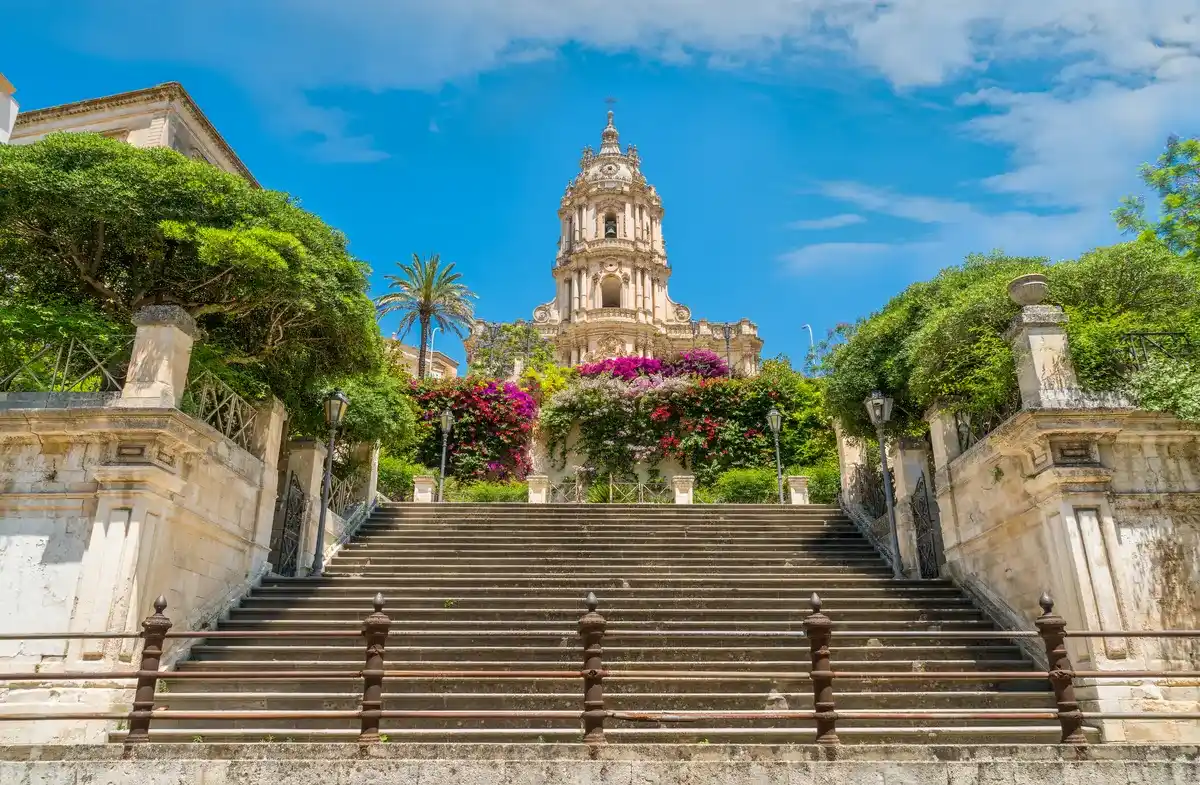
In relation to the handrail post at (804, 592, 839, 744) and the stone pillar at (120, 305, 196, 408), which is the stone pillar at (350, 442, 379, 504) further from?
the handrail post at (804, 592, 839, 744)

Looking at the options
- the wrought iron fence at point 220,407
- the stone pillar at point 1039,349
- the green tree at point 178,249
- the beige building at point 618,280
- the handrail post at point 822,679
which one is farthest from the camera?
the beige building at point 618,280

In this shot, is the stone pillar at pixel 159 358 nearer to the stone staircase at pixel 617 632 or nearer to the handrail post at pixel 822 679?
the stone staircase at pixel 617 632

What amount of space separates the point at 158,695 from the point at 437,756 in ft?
17.6

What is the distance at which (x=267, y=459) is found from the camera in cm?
1335

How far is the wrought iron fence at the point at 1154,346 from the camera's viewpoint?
10391 millimetres

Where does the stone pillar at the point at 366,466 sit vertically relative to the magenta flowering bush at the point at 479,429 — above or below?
below

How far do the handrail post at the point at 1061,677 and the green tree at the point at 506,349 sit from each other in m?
36.1

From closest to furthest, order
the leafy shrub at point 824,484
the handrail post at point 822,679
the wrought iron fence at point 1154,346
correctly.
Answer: the handrail post at point 822,679 < the wrought iron fence at point 1154,346 < the leafy shrub at point 824,484

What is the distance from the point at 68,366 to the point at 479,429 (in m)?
20.7

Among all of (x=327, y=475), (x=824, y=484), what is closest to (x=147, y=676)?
(x=327, y=475)

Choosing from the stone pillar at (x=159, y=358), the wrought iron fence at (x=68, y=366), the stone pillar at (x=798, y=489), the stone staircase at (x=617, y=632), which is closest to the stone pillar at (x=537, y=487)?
the stone staircase at (x=617, y=632)

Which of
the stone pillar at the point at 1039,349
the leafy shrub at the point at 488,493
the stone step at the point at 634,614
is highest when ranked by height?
the leafy shrub at the point at 488,493

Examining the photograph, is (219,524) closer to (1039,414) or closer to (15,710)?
(15,710)

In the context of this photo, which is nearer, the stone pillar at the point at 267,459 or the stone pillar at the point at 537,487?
the stone pillar at the point at 267,459
